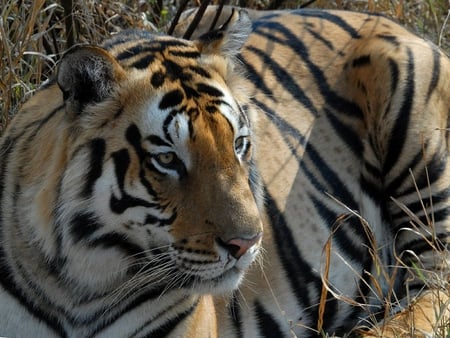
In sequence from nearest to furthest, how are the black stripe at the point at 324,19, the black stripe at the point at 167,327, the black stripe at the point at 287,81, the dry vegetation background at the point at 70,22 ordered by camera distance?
the black stripe at the point at 167,327 < the black stripe at the point at 287,81 < the black stripe at the point at 324,19 < the dry vegetation background at the point at 70,22

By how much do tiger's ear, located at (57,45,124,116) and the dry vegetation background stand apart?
4.45 ft

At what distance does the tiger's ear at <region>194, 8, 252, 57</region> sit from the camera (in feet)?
9.82

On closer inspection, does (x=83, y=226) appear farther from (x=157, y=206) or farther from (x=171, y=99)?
→ (x=171, y=99)

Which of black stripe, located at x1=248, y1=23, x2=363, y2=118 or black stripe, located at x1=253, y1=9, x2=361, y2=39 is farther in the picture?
black stripe, located at x1=253, y1=9, x2=361, y2=39

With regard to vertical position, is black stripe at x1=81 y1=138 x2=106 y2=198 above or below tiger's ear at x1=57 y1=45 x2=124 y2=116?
below

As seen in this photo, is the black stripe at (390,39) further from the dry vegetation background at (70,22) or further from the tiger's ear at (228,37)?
the tiger's ear at (228,37)

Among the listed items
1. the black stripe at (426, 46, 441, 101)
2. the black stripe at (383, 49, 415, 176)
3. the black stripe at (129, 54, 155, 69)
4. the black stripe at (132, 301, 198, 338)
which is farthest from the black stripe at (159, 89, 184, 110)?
the black stripe at (426, 46, 441, 101)

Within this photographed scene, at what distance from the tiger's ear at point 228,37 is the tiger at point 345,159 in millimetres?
537

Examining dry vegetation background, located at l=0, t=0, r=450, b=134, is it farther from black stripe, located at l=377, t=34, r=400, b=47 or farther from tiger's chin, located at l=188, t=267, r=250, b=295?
tiger's chin, located at l=188, t=267, r=250, b=295

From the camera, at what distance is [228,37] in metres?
3.03

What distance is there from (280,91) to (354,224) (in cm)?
53

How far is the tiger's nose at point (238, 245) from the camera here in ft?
8.48

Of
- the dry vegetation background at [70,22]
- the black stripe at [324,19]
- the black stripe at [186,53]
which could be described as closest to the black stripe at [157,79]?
the black stripe at [186,53]

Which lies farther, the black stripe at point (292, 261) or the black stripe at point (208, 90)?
the black stripe at point (292, 261)
